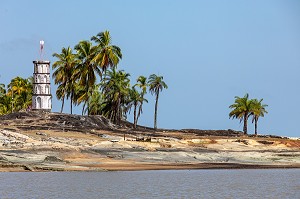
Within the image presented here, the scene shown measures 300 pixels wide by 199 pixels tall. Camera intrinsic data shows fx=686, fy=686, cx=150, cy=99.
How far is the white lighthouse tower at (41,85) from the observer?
357 ft

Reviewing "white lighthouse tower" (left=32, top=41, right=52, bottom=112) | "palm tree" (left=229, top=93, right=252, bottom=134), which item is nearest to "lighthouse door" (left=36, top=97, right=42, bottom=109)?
"white lighthouse tower" (left=32, top=41, right=52, bottom=112)

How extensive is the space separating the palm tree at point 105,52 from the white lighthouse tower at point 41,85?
8302mm

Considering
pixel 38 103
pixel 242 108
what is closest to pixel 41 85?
pixel 38 103

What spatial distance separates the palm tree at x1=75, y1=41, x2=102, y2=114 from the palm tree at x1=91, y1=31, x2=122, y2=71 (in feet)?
3.39

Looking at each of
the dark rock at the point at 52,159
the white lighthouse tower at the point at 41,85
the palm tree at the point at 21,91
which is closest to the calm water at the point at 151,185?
the dark rock at the point at 52,159

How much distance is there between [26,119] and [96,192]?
186 ft

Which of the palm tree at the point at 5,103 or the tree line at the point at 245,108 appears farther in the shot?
the palm tree at the point at 5,103

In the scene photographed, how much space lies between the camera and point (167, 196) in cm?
3834

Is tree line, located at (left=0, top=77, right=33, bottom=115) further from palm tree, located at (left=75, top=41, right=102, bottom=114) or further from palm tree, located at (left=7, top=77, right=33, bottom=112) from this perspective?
palm tree, located at (left=75, top=41, right=102, bottom=114)

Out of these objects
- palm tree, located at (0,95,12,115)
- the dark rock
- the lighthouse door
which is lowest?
the dark rock

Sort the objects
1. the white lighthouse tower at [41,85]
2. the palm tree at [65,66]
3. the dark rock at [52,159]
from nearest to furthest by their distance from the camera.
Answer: the dark rock at [52,159]
the white lighthouse tower at [41,85]
the palm tree at [65,66]

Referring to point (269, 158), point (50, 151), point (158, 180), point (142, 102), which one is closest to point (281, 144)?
point (269, 158)

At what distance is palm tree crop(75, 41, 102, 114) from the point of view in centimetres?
11375

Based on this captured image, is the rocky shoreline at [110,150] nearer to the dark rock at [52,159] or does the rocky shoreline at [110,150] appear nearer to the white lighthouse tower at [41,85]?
the dark rock at [52,159]
